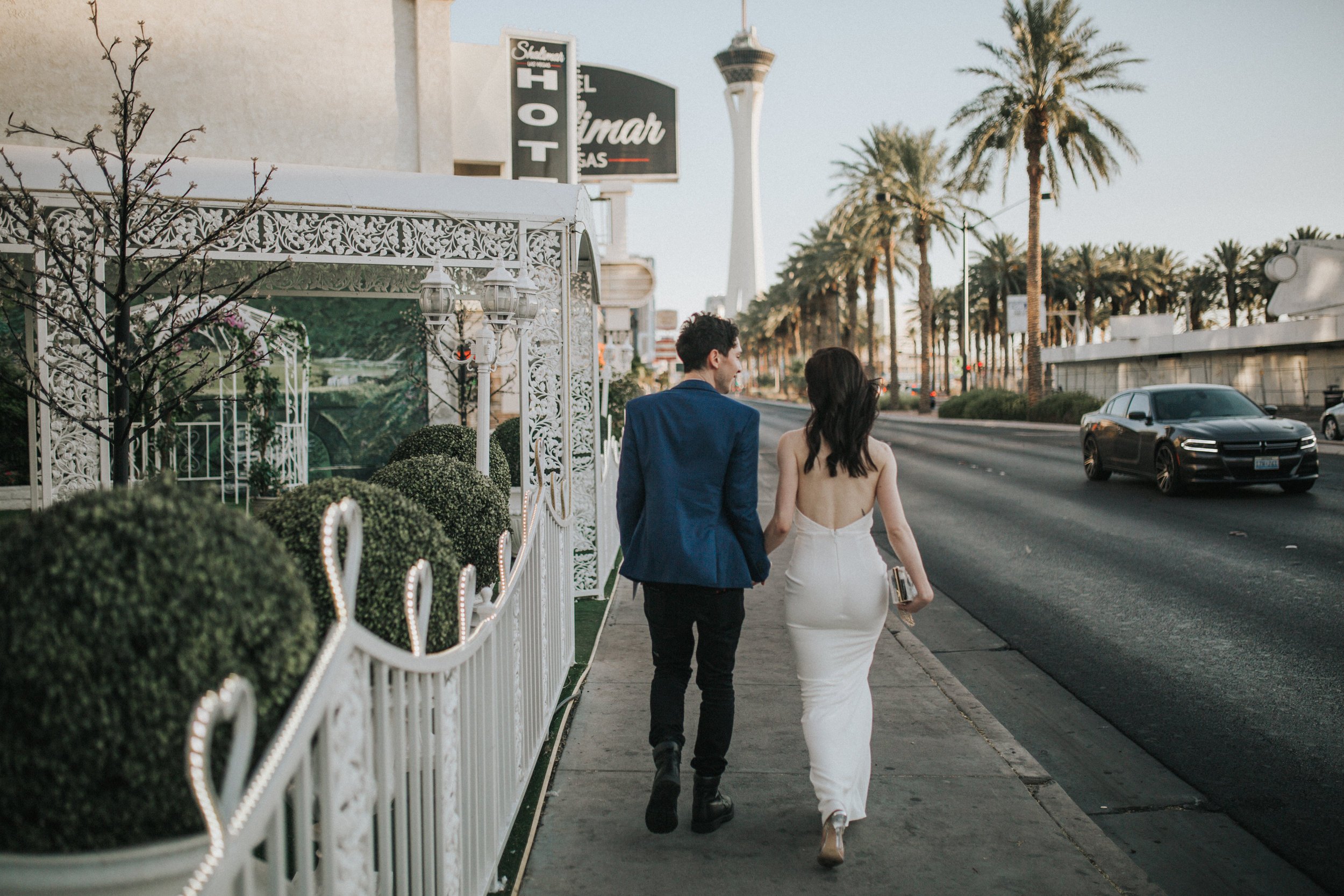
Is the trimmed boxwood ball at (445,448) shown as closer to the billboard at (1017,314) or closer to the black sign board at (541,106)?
the black sign board at (541,106)

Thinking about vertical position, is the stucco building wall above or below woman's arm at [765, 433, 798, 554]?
above

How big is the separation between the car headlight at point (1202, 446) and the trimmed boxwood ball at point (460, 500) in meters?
11.3

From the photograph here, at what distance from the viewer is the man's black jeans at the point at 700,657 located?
3854 millimetres

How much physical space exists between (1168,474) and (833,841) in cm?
1278

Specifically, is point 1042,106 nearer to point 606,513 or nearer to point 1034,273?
point 1034,273

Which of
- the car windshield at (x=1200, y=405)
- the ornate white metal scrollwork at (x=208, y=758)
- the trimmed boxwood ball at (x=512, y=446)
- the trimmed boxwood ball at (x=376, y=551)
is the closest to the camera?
the ornate white metal scrollwork at (x=208, y=758)

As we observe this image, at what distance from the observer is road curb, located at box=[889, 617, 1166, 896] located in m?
3.46

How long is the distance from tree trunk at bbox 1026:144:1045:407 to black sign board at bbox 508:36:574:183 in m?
24.4

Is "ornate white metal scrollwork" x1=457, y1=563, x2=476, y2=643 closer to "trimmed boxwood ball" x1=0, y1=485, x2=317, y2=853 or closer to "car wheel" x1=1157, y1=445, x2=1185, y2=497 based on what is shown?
"trimmed boxwood ball" x1=0, y1=485, x2=317, y2=853

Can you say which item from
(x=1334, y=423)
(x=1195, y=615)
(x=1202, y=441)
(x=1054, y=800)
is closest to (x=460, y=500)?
(x=1054, y=800)

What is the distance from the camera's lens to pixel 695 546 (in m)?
3.75

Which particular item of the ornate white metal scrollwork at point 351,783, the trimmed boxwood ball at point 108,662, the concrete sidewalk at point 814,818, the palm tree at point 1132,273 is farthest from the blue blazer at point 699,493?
the palm tree at point 1132,273

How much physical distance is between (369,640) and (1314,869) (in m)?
3.40

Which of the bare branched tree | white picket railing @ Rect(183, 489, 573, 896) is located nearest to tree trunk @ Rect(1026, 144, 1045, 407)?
the bare branched tree
